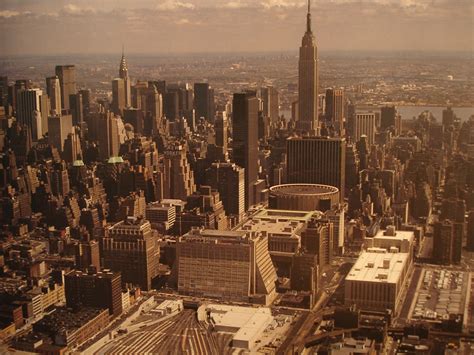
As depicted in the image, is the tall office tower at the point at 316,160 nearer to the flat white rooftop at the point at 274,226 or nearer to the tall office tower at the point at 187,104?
the flat white rooftop at the point at 274,226

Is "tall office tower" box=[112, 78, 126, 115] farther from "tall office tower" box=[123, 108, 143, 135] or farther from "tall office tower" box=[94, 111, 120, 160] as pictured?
"tall office tower" box=[123, 108, 143, 135]

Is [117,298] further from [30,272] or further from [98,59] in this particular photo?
[98,59]

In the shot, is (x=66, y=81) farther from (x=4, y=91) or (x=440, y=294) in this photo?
(x=440, y=294)

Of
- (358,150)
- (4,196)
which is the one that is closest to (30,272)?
(4,196)

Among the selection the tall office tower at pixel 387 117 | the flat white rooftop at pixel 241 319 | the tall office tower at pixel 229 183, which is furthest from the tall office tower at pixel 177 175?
the flat white rooftop at pixel 241 319

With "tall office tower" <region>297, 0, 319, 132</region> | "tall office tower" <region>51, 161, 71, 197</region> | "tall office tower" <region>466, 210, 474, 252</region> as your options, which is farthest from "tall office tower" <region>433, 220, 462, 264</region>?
"tall office tower" <region>51, 161, 71, 197</region>

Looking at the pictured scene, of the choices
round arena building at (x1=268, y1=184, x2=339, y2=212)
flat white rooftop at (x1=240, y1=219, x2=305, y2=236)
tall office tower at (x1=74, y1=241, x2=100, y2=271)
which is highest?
round arena building at (x1=268, y1=184, x2=339, y2=212)
